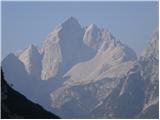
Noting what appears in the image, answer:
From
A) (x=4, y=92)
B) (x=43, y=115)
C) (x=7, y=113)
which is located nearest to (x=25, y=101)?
(x=43, y=115)

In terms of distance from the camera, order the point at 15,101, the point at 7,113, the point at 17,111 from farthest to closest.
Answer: the point at 15,101 → the point at 17,111 → the point at 7,113

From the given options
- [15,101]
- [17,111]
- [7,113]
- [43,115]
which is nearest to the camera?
[7,113]

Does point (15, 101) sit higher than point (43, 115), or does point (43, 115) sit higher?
point (15, 101)

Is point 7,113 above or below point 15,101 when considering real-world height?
above

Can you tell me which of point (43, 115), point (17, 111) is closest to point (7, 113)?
point (17, 111)

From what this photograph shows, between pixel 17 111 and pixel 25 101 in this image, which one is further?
pixel 25 101

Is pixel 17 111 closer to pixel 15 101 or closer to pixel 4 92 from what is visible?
pixel 4 92

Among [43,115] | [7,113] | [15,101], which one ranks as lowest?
[43,115]

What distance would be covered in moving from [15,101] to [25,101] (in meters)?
9.86

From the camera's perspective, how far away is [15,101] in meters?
84.8

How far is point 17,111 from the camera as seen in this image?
74.1 metres

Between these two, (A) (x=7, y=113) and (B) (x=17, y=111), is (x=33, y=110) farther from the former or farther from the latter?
(A) (x=7, y=113)

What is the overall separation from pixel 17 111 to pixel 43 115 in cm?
1901

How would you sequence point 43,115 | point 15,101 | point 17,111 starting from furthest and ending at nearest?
point 43,115
point 15,101
point 17,111
